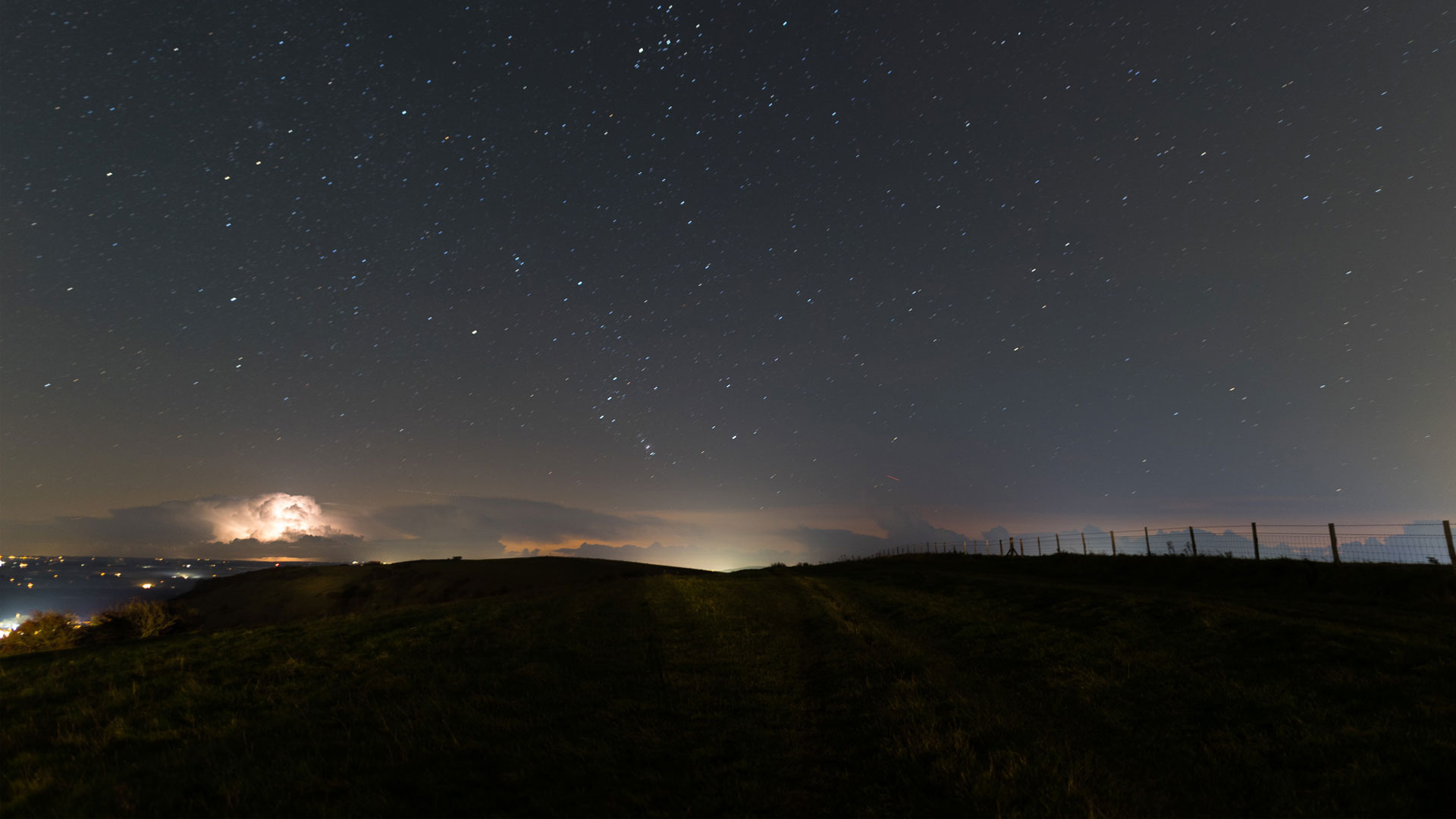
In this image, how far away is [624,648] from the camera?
565 inches

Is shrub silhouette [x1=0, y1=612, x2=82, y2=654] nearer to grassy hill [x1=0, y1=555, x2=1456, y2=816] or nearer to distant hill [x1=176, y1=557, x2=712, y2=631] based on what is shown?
distant hill [x1=176, y1=557, x2=712, y2=631]

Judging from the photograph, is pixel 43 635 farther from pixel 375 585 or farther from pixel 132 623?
pixel 375 585

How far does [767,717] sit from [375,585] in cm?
6566

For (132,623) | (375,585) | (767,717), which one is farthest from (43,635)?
(767,717)

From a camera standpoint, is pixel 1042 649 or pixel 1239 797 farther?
pixel 1042 649

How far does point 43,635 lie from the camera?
33125 millimetres

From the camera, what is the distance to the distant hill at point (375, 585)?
2237 inches

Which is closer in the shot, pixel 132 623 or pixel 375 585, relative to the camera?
pixel 132 623

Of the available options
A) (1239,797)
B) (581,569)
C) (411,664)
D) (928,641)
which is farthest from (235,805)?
(581,569)

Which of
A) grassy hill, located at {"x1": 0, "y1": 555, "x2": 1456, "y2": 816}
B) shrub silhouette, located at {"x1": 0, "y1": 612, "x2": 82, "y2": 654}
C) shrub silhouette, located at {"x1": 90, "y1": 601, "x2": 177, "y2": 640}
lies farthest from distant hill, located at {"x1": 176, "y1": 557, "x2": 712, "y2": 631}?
grassy hill, located at {"x1": 0, "y1": 555, "x2": 1456, "y2": 816}

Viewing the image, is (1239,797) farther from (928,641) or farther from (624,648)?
(624,648)

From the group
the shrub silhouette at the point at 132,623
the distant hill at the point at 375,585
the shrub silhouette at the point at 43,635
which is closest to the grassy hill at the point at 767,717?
the shrub silhouette at the point at 43,635

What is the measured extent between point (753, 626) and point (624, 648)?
4346 mm

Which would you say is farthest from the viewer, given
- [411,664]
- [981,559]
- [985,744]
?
[981,559]
